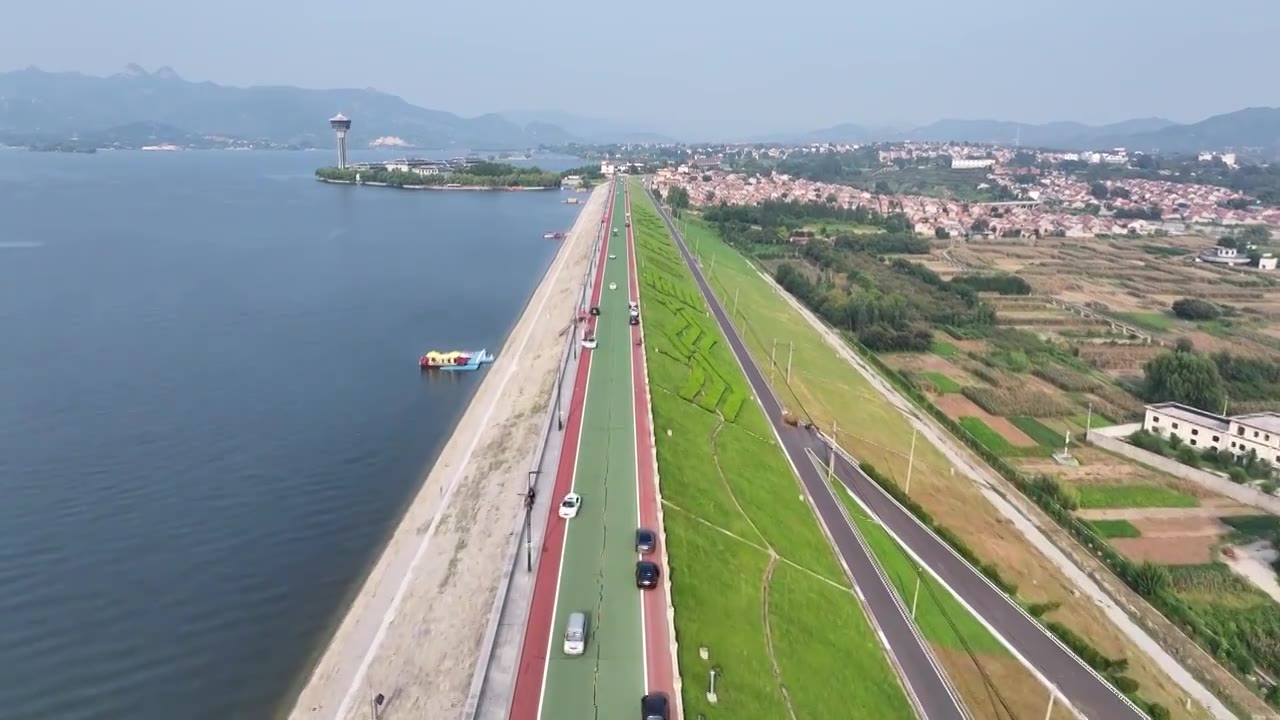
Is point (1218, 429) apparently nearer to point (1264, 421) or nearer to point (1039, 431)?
point (1264, 421)

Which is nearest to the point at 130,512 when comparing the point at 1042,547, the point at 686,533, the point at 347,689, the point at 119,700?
the point at 119,700

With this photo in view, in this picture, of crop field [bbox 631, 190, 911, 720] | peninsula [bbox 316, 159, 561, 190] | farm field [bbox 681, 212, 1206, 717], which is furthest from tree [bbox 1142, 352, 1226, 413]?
peninsula [bbox 316, 159, 561, 190]

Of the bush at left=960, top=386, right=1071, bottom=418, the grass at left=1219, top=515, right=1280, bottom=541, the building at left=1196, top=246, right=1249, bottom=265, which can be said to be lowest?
the grass at left=1219, top=515, right=1280, bottom=541

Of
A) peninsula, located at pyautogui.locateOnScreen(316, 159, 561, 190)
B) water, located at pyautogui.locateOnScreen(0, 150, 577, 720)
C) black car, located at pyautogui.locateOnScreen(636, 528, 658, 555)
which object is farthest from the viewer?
peninsula, located at pyautogui.locateOnScreen(316, 159, 561, 190)

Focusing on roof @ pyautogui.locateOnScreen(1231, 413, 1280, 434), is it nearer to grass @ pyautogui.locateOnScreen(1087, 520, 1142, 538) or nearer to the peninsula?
grass @ pyautogui.locateOnScreen(1087, 520, 1142, 538)

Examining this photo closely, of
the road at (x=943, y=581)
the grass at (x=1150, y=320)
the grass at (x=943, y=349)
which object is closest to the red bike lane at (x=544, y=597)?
the road at (x=943, y=581)

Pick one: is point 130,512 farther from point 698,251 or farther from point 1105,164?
point 1105,164
